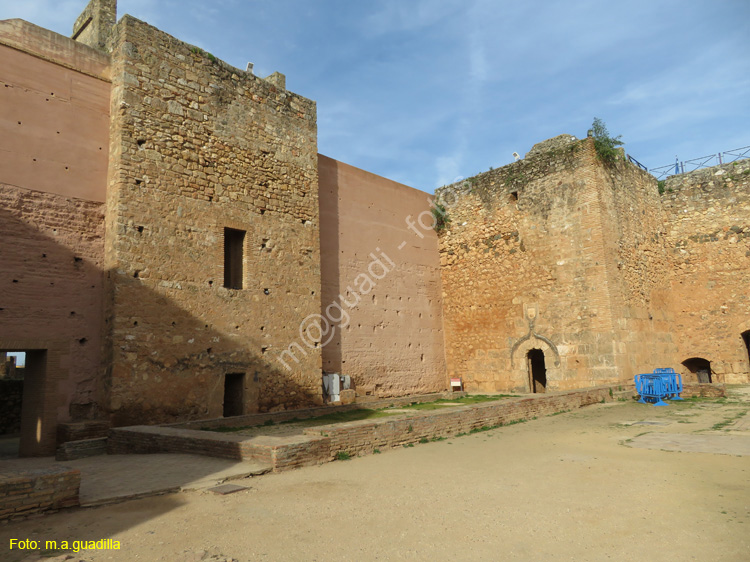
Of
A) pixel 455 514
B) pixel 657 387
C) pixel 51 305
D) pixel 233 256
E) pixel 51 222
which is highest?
pixel 51 222

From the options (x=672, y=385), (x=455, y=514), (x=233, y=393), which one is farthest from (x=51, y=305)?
(x=672, y=385)

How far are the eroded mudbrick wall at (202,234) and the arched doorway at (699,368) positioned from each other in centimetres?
1097

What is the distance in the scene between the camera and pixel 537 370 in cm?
1498

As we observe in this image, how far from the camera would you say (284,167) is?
455 inches

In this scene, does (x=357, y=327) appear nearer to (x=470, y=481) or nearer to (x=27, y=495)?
(x=470, y=481)

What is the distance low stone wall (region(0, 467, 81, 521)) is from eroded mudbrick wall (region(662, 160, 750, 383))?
1550 centimetres

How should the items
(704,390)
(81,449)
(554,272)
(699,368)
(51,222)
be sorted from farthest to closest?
(699,368)
(554,272)
(704,390)
(51,222)
(81,449)

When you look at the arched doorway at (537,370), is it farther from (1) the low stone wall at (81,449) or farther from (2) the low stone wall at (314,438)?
(1) the low stone wall at (81,449)

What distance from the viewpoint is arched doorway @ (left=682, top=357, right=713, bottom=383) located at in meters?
15.2

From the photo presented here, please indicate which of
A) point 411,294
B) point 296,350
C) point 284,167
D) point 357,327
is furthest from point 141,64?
point 411,294

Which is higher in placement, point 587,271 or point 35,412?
point 587,271

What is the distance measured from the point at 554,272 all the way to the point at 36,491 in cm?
1205

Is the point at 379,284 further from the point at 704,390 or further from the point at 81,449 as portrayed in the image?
the point at 81,449

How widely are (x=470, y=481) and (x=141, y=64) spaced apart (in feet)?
29.0
